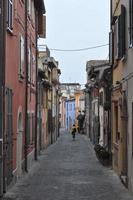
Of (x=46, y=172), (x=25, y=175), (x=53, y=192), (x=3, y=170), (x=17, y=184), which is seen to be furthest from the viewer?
(x=46, y=172)

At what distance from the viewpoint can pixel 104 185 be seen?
21609mm

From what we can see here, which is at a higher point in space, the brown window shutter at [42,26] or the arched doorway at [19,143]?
the brown window shutter at [42,26]

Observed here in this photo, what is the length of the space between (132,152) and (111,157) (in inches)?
402

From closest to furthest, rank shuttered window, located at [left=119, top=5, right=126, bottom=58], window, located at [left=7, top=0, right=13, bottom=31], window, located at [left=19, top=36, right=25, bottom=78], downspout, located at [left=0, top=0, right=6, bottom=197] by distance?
downspout, located at [left=0, top=0, right=6, bottom=197], window, located at [left=7, top=0, right=13, bottom=31], shuttered window, located at [left=119, top=5, right=126, bottom=58], window, located at [left=19, top=36, right=25, bottom=78]

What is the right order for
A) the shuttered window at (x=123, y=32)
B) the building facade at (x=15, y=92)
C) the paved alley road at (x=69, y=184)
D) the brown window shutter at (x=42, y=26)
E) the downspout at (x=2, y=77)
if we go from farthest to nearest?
the brown window shutter at (x=42, y=26) → the shuttered window at (x=123, y=32) → the paved alley road at (x=69, y=184) → the building facade at (x=15, y=92) → the downspout at (x=2, y=77)

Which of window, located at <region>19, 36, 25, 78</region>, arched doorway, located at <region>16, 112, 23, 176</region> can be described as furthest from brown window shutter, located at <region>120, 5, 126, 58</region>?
arched doorway, located at <region>16, 112, 23, 176</region>

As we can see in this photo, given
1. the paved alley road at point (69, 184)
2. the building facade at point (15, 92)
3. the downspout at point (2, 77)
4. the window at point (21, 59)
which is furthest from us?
the window at point (21, 59)

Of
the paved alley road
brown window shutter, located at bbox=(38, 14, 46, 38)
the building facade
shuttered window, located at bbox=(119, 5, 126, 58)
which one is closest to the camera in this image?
the building facade

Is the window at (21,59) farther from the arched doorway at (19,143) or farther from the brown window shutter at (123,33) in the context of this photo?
the brown window shutter at (123,33)

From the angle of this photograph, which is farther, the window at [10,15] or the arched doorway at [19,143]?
the arched doorway at [19,143]

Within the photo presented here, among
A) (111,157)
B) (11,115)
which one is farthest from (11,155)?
(111,157)

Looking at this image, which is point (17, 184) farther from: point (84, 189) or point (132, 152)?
point (132, 152)

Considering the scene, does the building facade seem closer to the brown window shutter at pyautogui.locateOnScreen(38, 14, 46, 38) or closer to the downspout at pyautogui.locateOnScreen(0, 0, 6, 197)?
the downspout at pyautogui.locateOnScreen(0, 0, 6, 197)

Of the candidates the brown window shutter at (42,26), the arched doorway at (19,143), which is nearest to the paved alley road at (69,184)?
the arched doorway at (19,143)
